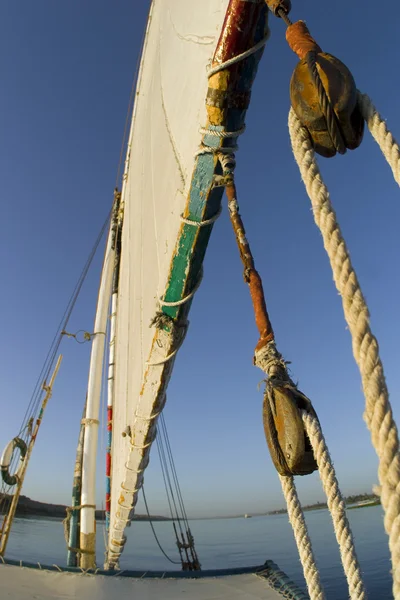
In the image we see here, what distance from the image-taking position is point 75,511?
6160 mm

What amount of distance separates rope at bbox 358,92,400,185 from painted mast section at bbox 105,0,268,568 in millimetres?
693

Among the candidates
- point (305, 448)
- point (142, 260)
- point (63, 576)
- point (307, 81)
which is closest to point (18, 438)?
point (63, 576)

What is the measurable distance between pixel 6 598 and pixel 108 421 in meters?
3.19

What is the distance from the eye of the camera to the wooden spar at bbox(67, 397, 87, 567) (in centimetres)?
596

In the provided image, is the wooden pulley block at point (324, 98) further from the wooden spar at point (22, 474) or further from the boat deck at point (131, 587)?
the wooden spar at point (22, 474)

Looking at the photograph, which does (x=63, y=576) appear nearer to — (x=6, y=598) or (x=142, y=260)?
(x=6, y=598)

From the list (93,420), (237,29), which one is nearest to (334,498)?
(237,29)

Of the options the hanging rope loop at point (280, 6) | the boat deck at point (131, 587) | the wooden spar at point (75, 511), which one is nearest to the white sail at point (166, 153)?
the hanging rope loop at point (280, 6)

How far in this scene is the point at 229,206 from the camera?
1.83 meters

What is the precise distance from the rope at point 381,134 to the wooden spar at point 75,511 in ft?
22.0

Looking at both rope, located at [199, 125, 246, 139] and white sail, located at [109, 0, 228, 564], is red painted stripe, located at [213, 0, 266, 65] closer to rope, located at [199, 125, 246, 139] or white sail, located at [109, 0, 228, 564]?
white sail, located at [109, 0, 228, 564]

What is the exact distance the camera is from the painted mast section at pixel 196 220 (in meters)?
1.45

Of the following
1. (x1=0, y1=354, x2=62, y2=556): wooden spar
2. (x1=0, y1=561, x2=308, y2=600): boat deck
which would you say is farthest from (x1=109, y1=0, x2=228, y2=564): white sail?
(x1=0, y1=354, x2=62, y2=556): wooden spar

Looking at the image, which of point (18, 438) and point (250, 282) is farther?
point (18, 438)
